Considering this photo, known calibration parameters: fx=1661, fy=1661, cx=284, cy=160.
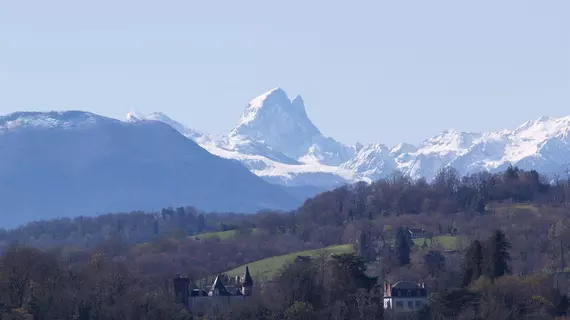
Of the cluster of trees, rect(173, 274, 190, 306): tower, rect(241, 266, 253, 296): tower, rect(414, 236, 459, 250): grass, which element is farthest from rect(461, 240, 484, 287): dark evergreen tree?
rect(414, 236, 459, 250): grass

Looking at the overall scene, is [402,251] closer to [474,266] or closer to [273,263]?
[273,263]

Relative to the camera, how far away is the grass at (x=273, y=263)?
157 meters

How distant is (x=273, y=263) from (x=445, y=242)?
58.8ft

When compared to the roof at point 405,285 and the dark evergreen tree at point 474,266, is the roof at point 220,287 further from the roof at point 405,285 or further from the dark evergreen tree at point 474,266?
the dark evergreen tree at point 474,266

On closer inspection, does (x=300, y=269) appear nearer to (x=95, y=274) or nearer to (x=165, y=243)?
(x=95, y=274)

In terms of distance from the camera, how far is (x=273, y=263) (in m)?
165

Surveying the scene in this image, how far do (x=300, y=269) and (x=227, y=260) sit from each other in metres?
56.2

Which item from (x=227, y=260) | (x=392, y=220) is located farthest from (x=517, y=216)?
(x=227, y=260)

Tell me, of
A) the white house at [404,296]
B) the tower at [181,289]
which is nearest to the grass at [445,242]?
the white house at [404,296]

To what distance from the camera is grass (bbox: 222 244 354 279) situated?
157 m

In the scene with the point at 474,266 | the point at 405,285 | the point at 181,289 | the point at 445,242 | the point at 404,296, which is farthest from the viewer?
the point at 445,242

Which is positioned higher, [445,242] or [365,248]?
[445,242]

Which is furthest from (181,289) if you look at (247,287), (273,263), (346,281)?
(273,263)

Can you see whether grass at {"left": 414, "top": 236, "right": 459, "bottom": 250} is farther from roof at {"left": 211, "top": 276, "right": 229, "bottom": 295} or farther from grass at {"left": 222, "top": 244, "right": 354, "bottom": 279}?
roof at {"left": 211, "top": 276, "right": 229, "bottom": 295}
